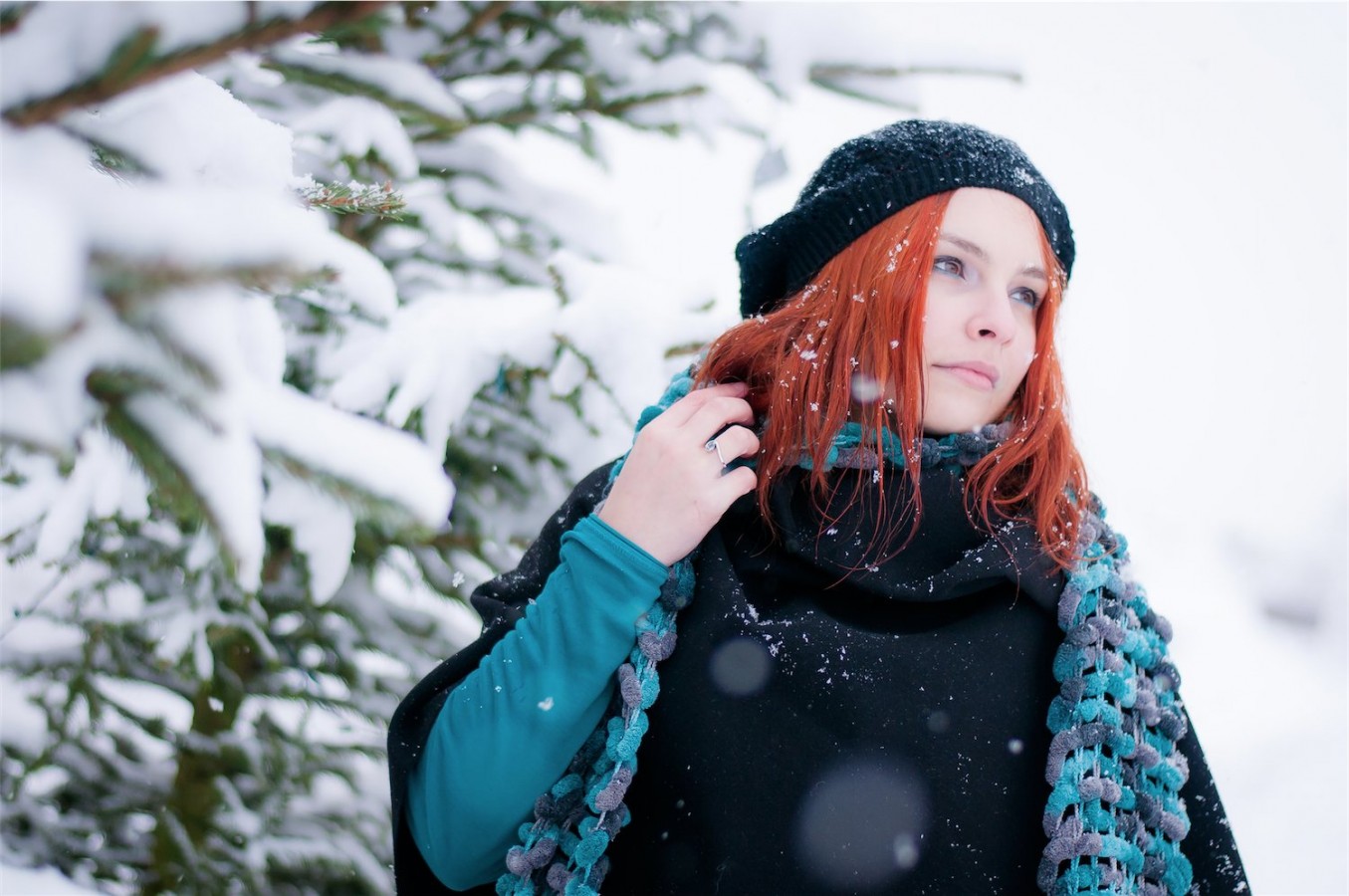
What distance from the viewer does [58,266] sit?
0.49 m

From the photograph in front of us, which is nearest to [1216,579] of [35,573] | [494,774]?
[494,774]

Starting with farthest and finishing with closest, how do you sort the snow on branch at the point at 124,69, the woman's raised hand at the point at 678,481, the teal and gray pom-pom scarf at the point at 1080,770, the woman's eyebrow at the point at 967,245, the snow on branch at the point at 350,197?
1. the woman's eyebrow at the point at 967,245
2. the woman's raised hand at the point at 678,481
3. the teal and gray pom-pom scarf at the point at 1080,770
4. the snow on branch at the point at 350,197
5. the snow on branch at the point at 124,69

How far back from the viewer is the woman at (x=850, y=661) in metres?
1.55

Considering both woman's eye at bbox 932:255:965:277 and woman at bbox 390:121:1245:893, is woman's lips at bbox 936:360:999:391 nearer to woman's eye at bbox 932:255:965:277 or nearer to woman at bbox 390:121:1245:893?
woman at bbox 390:121:1245:893

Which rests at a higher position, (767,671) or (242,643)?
(767,671)

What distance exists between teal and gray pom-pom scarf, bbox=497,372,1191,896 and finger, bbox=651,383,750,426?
287 mm

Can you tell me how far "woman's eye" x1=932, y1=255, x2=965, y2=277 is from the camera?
1.89m

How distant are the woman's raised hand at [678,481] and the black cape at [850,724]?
0.15m

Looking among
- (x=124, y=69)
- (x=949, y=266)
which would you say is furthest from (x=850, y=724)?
(x=124, y=69)

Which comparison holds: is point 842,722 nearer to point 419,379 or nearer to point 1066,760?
point 1066,760

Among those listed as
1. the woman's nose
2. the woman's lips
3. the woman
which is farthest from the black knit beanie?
the woman's lips

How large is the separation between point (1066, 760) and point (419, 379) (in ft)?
4.89

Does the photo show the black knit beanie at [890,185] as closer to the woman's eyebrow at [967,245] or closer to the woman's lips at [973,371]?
the woman's eyebrow at [967,245]

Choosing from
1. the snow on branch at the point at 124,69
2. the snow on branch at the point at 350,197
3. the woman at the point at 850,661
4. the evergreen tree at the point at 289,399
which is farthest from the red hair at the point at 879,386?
the snow on branch at the point at 124,69
